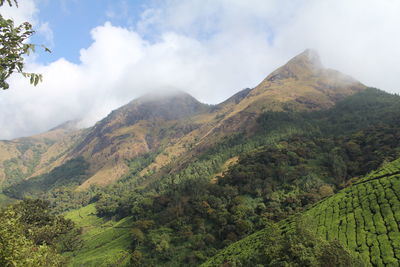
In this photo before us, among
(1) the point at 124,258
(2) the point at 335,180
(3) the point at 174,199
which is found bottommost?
(2) the point at 335,180

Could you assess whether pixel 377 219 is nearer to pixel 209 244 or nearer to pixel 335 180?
pixel 209 244

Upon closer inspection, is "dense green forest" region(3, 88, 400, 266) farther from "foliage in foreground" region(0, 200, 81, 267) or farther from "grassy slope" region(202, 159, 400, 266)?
"foliage in foreground" region(0, 200, 81, 267)

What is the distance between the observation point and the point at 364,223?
215 feet

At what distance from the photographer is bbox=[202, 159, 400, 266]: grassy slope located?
53.4 metres

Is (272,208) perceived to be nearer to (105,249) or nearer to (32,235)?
(105,249)

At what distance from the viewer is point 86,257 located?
4852 inches

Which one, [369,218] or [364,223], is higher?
[369,218]

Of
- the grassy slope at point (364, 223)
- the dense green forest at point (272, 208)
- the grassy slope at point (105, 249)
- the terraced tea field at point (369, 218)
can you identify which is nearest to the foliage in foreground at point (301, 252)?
the dense green forest at point (272, 208)

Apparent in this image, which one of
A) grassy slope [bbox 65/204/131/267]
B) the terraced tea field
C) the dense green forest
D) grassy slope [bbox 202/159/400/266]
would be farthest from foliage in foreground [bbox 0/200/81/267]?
the terraced tea field

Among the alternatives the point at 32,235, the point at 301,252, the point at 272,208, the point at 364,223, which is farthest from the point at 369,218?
the point at 32,235

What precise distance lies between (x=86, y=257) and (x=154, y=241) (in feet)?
133

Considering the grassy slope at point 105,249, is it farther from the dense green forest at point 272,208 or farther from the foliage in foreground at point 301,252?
the foliage in foreground at point 301,252

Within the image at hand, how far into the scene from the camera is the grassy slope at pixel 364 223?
53.4m

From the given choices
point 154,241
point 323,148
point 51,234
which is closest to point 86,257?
point 154,241
